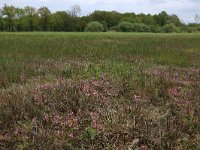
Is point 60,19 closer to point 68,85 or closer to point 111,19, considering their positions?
point 111,19

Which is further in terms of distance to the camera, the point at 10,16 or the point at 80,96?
the point at 10,16

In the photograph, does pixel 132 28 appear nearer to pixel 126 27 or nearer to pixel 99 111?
pixel 126 27

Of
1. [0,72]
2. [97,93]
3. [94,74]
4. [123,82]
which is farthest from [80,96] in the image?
[0,72]

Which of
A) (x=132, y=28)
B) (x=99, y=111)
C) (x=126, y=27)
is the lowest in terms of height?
(x=99, y=111)

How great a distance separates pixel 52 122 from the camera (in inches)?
226

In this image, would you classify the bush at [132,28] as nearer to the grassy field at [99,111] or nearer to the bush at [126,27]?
the bush at [126,27]

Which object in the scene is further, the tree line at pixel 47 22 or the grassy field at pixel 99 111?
the tree line at pixel 47 22

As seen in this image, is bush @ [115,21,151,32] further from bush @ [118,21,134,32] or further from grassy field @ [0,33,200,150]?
grassy field @ [0,33,200,150]

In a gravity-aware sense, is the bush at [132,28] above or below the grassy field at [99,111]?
above

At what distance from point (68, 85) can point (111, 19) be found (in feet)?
409

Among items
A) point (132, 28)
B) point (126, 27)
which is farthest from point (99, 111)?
point (126, 27)

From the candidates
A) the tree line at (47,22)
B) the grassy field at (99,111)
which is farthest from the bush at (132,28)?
the grassy field at (99,111)

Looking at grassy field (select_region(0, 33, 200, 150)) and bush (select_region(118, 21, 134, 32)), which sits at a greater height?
bush (select_region(118, 21, 134, 32))

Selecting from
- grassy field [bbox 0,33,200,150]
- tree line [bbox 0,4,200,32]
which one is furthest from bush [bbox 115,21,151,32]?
grassy field [bbox 0,33,200,150]
